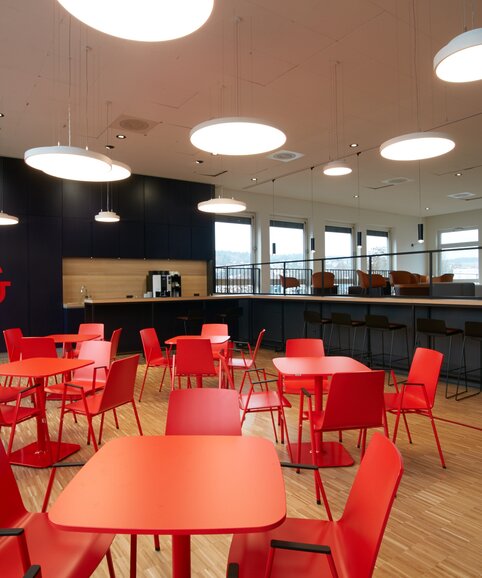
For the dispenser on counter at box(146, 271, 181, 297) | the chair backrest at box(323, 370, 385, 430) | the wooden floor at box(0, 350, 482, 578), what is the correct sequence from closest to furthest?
1. the wooden floor at box(0, 350, 482, 578)
2. the chair backrest at box(323, 370, 385, 430)
3. the dispenser on counter at box(146, 271, 181, 297)

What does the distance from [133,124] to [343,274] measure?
9.38m

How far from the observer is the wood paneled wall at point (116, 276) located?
927cm

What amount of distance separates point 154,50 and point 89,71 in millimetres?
988

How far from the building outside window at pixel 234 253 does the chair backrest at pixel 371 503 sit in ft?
32.2

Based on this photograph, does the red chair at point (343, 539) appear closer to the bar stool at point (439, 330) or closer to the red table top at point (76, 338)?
the red table top at point (76, 338)

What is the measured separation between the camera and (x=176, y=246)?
1046 cm

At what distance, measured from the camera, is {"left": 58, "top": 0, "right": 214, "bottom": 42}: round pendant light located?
1.53m

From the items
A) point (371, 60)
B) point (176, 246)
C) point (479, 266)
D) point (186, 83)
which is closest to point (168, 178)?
point (176, 246)

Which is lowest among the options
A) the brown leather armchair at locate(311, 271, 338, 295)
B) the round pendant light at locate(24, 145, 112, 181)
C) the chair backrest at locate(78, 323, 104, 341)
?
the chair backrest at locate(78, 323, 104, 341)

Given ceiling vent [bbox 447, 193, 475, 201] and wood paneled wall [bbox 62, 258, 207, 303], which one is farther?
ceiling vent [bbox 447, 193, 475, 201]

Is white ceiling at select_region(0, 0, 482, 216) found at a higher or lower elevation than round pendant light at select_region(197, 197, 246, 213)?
higher

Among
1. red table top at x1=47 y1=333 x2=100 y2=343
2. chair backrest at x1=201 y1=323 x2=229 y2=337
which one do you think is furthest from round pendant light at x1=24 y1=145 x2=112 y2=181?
chair backrest at x1=201 y1=323 x2=229 y2=337

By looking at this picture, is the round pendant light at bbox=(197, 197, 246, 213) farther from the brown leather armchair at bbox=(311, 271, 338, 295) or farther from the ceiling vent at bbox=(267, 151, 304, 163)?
the brown leather armchair at bbox=(311, 271, 338, 295)

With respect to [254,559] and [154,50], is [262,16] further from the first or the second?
[254,559]
